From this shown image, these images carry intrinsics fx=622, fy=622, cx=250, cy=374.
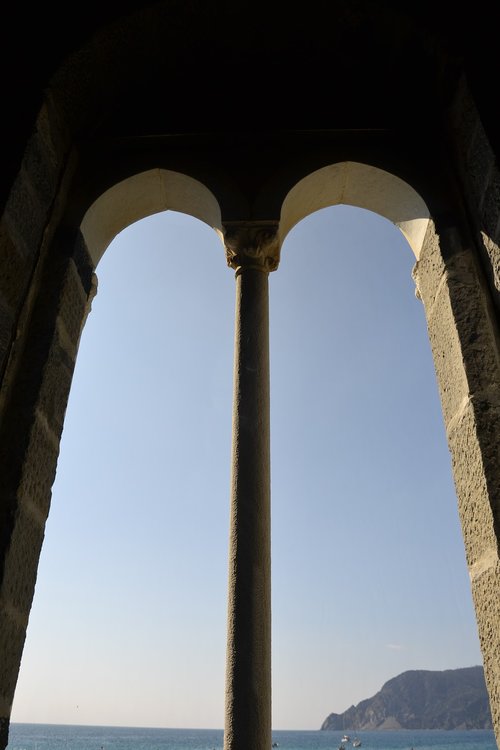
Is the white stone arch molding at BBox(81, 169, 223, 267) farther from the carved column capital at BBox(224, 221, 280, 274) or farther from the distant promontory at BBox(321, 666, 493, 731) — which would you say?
the distant promontory at BBox(321, 666, 493, 731)

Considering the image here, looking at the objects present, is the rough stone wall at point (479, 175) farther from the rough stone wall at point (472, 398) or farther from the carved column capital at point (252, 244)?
the carved column capital at point (252, 244)

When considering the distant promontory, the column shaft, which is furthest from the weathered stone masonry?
the distant promontory

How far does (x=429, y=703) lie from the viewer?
144 metres

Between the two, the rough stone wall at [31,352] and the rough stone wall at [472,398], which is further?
the rough stone wall at [31,352]

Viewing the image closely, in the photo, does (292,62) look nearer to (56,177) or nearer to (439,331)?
(56,177)

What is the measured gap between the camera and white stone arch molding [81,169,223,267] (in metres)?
4.48

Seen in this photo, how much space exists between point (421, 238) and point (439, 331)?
2.65 feet

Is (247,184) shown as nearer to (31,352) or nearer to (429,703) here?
(31,352)

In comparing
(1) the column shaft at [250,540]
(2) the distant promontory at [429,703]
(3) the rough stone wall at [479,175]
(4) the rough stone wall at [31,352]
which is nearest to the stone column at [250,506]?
(1) the column shaft at [250,540]

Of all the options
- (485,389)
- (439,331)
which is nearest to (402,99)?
(439,331)

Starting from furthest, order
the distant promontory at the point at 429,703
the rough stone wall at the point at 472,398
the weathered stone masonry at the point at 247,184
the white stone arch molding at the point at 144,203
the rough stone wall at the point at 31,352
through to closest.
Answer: the distant promontory at the point at 429,703 < the white stone arch molding at the point at 144,203 < the weathered stone masonry at the point at 247,184 < the rough stone wall at the point at 31,352 < the rough stone wall at the point at 472,398

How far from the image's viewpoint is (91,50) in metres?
4.22

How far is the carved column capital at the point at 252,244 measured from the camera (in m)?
4.34

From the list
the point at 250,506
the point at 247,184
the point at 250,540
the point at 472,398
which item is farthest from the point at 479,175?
the point at 250,540
